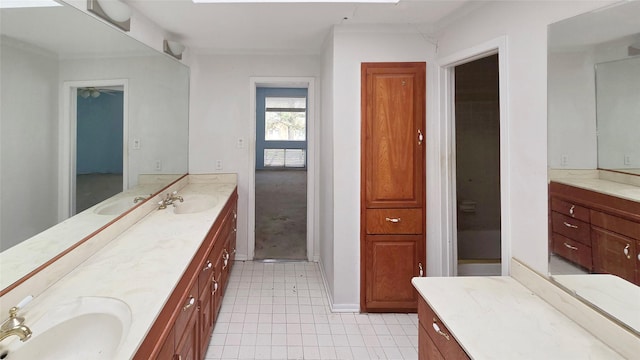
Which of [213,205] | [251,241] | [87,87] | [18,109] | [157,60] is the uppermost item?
[157,60]

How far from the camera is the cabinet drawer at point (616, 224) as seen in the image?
39.1 inches

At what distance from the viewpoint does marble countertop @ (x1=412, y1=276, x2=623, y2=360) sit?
1.00m

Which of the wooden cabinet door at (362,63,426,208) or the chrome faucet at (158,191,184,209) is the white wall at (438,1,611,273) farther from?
the chrome faucet at (158,191,184,209)

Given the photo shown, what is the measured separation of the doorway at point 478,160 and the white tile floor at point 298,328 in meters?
1.56

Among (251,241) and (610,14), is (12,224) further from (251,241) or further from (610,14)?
(251,241)

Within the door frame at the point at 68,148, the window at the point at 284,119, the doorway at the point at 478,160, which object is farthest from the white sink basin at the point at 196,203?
the window at the point at 284,119

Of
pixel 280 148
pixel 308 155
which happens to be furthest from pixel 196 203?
pixel 280 148

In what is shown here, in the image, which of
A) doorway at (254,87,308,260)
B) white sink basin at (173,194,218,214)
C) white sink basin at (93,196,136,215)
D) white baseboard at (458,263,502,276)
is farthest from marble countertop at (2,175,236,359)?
doorway at (254,87,308,260)

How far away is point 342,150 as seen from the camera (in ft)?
8.06

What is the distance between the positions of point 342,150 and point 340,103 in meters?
0.39

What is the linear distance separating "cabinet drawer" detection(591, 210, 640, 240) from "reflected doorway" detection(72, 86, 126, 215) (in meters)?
2.26

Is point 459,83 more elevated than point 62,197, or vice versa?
point 459,83

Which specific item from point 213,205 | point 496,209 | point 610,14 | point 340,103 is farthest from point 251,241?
point 610,14

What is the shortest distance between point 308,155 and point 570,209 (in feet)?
8.76
